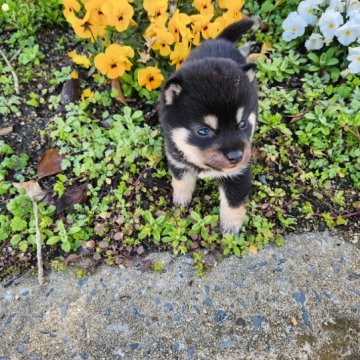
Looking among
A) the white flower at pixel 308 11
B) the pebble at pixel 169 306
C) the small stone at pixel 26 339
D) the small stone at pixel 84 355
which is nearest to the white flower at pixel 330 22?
the white flower at pixel 308 11

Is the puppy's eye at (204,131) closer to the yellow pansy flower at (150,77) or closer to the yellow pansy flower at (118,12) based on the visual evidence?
the yellow pansy flower at (150,77)

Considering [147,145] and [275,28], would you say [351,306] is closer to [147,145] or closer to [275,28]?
[147,145]

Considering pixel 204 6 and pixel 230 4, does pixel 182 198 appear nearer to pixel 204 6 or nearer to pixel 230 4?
pixel 204 6

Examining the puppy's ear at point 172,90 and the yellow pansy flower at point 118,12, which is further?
the yellow pansy flower at point 118,12

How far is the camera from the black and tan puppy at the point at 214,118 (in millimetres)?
2623

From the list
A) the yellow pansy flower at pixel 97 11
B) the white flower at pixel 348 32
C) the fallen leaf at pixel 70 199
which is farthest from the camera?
the white flower at pixel 348 32

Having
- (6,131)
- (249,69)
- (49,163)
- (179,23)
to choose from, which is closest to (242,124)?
(249,69)

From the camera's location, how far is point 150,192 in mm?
3547

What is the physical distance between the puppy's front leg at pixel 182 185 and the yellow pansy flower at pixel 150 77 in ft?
2.89

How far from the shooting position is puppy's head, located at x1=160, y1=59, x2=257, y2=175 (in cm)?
261

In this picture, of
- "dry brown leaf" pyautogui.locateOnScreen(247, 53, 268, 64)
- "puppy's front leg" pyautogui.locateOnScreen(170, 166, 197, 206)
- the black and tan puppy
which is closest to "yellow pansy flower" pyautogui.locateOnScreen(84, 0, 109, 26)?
the black and tan puppy

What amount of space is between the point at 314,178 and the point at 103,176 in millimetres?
1732

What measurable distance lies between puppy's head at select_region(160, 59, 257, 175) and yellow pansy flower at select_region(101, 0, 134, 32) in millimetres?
912

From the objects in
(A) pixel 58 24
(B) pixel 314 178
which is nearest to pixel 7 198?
(A) pixel 58 24
